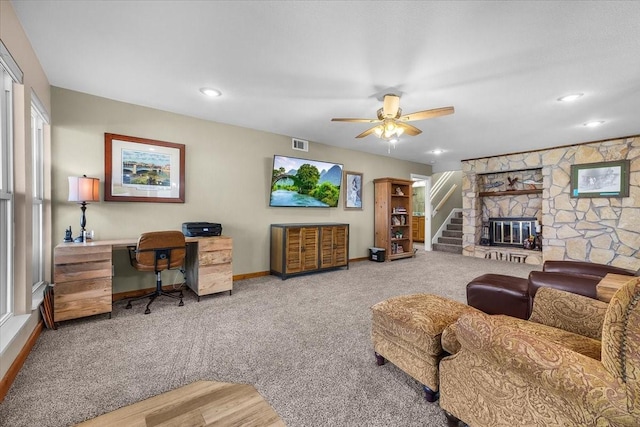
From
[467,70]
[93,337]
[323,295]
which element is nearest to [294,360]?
[323,295]

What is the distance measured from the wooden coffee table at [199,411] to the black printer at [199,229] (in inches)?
98.7

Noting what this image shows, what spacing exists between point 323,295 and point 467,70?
293 centimetres

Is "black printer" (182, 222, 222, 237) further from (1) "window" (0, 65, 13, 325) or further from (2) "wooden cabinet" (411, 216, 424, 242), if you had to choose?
(2) "wooden cabinet" (411, 216, 424, 242)

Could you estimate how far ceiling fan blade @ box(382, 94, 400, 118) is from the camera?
2.86 m

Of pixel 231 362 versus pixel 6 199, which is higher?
pixel 6 199

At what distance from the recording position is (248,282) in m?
4.15

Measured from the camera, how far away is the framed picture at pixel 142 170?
3268mm

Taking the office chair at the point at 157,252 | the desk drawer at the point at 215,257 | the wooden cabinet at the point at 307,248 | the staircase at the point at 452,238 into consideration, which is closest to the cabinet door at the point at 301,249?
the wooden cabinet at the point at 307,248

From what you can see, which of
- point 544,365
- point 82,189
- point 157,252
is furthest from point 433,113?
point 82,189

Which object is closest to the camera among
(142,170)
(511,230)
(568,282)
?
(568,282)

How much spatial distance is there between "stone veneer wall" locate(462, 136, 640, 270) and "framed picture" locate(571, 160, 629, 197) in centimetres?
8

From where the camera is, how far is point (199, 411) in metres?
1.12

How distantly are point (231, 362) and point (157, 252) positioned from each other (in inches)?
66.0

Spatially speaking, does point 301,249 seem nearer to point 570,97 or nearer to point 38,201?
point 38,201
